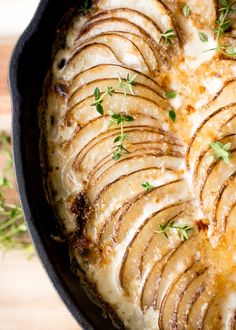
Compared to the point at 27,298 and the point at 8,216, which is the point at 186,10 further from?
the point at 27,298

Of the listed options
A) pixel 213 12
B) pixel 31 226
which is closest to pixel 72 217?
pixel 31 226

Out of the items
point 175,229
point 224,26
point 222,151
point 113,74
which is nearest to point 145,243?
point 175,229

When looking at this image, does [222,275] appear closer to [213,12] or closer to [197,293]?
[197,293]

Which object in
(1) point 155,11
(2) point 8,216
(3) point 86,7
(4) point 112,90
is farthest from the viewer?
(2) point 8,216

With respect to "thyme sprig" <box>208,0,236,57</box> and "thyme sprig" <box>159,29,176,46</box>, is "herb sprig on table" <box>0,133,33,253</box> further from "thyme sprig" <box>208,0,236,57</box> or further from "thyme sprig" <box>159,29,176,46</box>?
"thyme sprig" <box>208,0,236,57</box>

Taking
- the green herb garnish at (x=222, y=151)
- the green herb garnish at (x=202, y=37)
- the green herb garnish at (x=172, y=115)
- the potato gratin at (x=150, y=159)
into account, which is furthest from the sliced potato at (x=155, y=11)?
the green herb garnish at (x=222, y=151)

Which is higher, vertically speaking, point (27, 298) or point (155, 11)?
point (155, 11)
